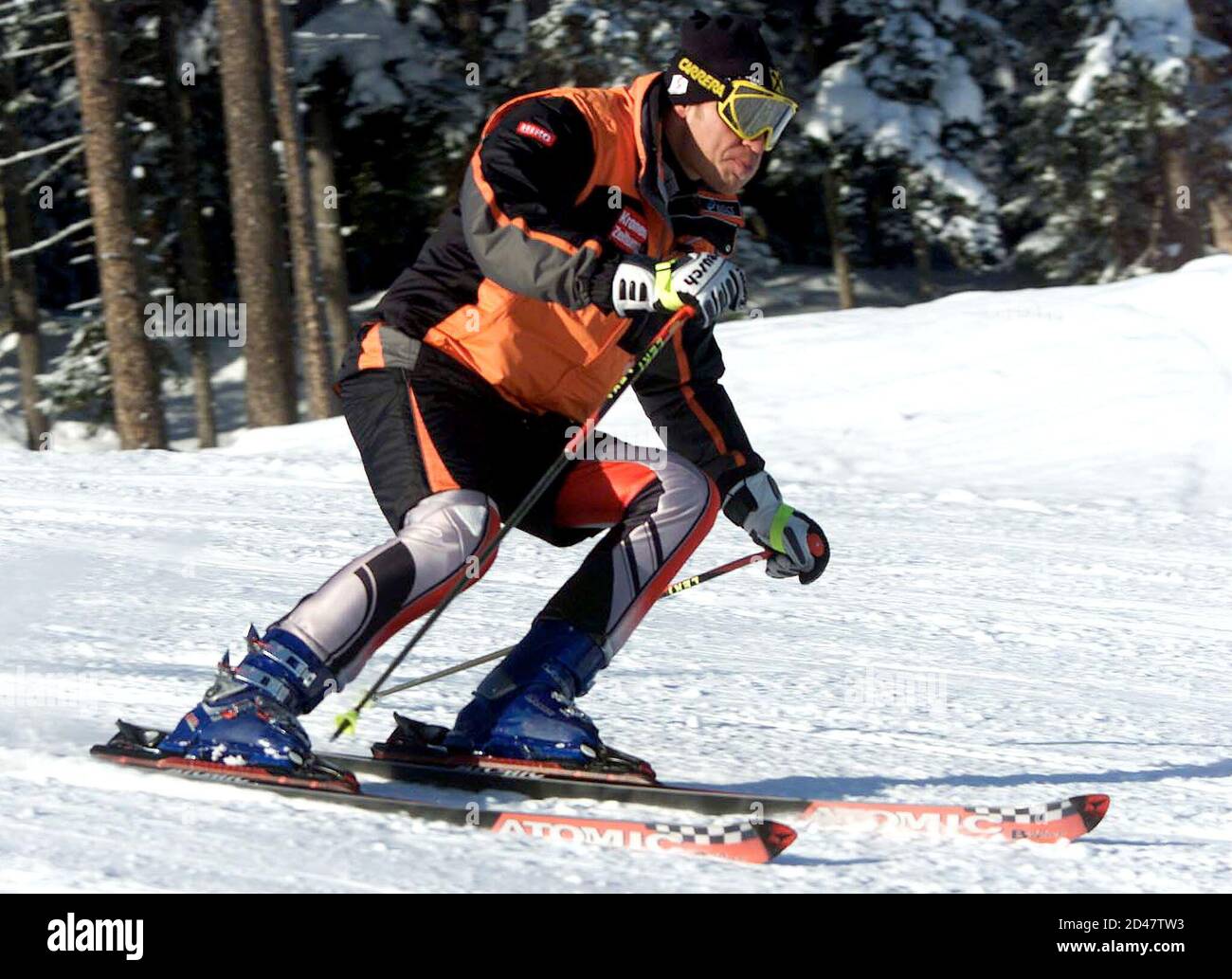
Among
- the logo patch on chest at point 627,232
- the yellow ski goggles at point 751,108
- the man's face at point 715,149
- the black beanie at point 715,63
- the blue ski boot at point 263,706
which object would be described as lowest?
the blue ski boot at point 263,706

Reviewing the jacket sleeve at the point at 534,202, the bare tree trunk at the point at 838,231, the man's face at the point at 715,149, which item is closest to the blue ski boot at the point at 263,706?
the jacket sleeve at the point at 534,202

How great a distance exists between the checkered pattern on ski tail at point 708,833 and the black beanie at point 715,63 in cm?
153

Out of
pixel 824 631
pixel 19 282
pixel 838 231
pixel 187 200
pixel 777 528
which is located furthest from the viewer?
pixel 838 231

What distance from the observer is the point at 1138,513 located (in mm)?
7984

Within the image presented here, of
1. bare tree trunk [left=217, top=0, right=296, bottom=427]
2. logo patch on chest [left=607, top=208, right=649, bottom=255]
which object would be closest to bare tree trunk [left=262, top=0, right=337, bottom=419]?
bare tree trunk [left=217, top=0, right=296, bottom=427]

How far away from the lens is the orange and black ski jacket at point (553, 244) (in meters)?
3.20

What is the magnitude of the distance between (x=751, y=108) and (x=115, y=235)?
10.6m

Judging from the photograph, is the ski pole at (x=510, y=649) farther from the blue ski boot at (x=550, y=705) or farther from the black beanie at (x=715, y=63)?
the black beanie at (x=715, y=63)

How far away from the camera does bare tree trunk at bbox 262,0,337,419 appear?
14555 millimetres

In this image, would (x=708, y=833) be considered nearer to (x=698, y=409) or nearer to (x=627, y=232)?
(x=698, y=409)

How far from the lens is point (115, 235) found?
42.8ft

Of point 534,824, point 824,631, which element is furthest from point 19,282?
point 534,824
